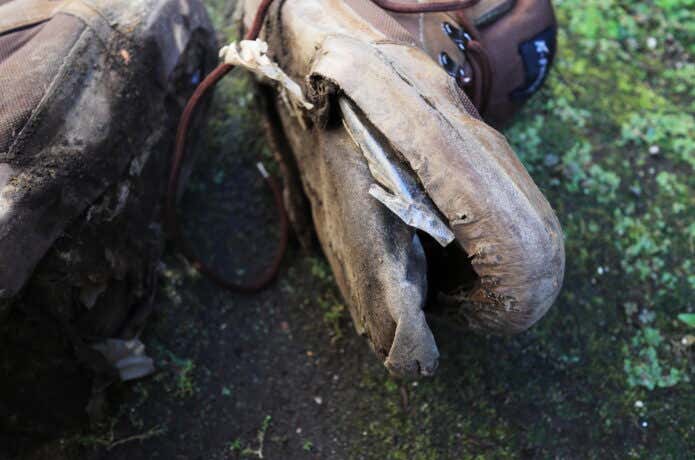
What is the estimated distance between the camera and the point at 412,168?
1.40 metres

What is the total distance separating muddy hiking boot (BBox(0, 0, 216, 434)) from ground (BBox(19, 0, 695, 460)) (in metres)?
0.22

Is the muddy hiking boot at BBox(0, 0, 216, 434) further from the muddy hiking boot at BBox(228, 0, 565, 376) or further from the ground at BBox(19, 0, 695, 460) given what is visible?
the muddy hiking boot at BBox(228, 0, 565, 376)

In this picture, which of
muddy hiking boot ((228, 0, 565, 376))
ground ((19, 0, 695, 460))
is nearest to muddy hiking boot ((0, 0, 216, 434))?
ground ((19, 0, 695, 460))

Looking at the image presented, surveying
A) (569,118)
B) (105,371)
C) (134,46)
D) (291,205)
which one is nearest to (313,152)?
(291,205)

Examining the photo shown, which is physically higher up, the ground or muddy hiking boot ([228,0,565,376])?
muddy hiking boot ([228,0,565,376])

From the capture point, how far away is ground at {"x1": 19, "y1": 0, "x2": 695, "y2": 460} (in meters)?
1.96

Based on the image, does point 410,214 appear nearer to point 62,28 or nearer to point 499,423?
point 499,423

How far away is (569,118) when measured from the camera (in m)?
2.49

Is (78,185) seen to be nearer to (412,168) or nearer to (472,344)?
(412,168)

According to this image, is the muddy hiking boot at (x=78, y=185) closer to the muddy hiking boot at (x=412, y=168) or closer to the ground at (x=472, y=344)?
the ground at (x=472, y=344)

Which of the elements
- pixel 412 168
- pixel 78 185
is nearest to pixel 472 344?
pixel 412 168

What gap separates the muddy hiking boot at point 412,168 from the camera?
4.43 ft

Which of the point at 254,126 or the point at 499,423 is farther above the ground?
the point at 254,126

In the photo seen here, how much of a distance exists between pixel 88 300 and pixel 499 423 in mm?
1243
